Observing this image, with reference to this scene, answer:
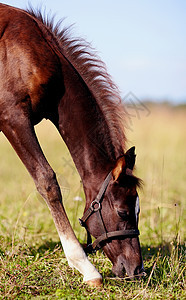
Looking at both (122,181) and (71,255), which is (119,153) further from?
(71,255)

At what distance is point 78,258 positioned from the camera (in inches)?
120

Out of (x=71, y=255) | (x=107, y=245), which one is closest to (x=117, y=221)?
(x=107, y=245)

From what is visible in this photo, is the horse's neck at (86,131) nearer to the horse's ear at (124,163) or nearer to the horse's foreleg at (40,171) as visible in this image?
the horse's ear at (124,163)

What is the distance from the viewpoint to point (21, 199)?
20.3ft

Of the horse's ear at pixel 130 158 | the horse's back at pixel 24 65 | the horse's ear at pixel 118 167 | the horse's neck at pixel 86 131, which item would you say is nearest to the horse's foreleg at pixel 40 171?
the horse's back at pixel 24 65

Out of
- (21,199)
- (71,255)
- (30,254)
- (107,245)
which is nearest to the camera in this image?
(71,255)

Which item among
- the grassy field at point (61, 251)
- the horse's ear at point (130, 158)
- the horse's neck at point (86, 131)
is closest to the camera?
the grassy field at point (61, 251)

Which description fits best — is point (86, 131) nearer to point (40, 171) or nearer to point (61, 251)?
point (40, 171)

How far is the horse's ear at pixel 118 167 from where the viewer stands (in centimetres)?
314

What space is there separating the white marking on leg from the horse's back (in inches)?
48.8

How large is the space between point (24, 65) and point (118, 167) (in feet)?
4.04

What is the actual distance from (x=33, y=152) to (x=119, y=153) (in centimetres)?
81

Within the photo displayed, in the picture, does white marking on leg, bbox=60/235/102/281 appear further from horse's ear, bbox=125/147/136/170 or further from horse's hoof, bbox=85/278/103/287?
horse's ear, bbox=125/147/136/170

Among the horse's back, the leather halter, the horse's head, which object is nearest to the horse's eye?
the horse's head
